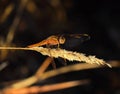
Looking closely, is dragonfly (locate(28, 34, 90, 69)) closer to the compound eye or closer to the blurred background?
the compound eye

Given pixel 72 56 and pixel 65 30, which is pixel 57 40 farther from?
pixel 65 30

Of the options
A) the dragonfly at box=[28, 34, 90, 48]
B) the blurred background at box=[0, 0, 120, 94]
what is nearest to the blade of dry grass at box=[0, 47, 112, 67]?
the dragonfly at box=[28, 34, 90, 48]

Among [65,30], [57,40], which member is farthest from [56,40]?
[65,30]

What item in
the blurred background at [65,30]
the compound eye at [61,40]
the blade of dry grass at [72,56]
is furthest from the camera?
the blurred background at [65,30]

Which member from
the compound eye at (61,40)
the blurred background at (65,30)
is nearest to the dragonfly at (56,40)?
the compound eye at (61,40)

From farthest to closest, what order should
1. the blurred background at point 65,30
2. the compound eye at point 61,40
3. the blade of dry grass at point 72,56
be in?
the blurred background at point 65,30
the compound eye at point 61,40
the blade of dry grass at point 72,56

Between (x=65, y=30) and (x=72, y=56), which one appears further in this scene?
(x=65, y=30)

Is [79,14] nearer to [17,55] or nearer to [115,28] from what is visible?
[115,28]

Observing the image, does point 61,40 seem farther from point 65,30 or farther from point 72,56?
point 65,30

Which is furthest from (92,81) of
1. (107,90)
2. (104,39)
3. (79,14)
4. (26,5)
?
(26,5)

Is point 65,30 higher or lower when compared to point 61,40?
higher

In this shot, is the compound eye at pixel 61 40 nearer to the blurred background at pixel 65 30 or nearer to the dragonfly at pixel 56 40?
the dragonfly at pixel 56 40
